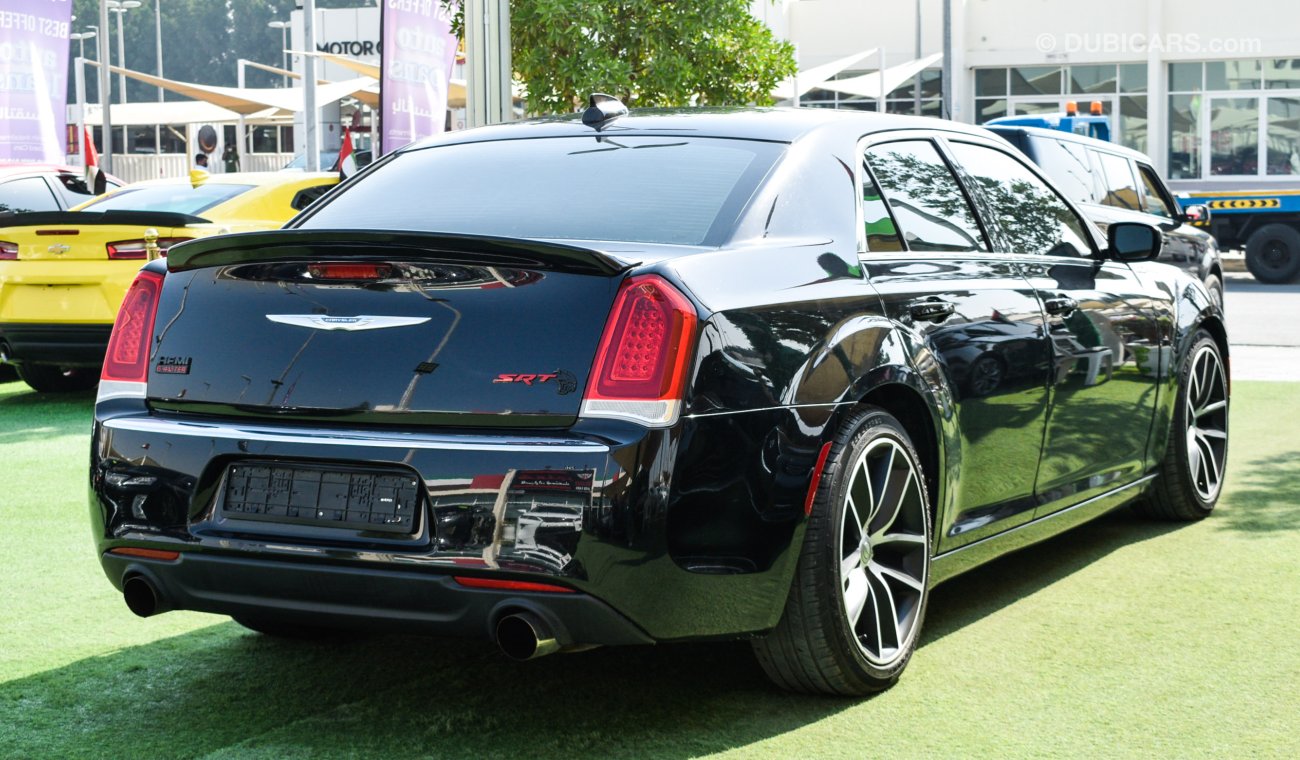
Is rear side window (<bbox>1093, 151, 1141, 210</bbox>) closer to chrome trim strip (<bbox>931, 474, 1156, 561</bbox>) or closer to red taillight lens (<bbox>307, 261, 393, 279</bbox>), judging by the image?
chrome trim strip (<bbox>931, 474, 1156, 561</bbox>)

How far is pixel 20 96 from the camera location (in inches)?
627

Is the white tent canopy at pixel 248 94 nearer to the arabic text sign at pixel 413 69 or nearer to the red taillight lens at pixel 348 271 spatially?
the arabic text sign at pixel 413 69

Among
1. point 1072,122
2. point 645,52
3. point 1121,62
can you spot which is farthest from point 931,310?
point 1121,62

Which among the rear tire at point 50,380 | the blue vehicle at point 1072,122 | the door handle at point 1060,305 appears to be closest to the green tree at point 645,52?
the blue vehicle at point 1072,122

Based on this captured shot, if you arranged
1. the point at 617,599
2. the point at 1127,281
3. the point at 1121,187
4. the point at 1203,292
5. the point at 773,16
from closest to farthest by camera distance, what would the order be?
the point at 617,599, the point at 1127,281, the point at 1203,292, the point at 1121,187, the point at 773,16

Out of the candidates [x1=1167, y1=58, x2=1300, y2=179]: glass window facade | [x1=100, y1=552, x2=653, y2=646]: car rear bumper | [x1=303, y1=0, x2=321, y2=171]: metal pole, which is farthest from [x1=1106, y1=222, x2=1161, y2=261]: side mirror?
[x1=1167, y1=58, x2=1300, y2=179]: glass window facade

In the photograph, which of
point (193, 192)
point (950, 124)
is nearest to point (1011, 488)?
point (950, 124)

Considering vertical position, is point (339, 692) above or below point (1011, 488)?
below

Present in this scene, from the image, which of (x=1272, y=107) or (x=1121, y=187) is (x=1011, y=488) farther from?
(x=1272, y=107)

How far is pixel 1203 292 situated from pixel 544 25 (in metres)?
9.49

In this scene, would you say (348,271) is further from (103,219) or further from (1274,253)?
(1274,253)

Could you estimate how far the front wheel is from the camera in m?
3.88

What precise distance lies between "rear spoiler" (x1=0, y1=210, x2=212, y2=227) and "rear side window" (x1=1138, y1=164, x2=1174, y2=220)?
7.18 metres

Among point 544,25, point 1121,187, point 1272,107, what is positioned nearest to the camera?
point 1121,187
